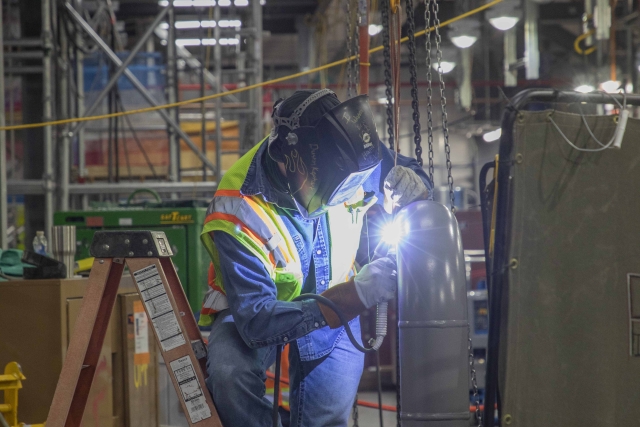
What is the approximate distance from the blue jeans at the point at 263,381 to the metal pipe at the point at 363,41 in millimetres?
1096

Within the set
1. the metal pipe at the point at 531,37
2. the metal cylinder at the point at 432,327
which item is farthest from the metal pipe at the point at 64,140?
the metal pipe at the point at 531,37

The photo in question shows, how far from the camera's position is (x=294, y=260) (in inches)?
112

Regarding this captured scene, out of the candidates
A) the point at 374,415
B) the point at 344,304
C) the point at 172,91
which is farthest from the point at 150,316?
the point at 172,91

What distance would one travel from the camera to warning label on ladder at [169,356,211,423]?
2549mm

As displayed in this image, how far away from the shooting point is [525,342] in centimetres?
239

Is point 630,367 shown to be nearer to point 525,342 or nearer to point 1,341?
point 525,342

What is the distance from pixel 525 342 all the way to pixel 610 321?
304 mm

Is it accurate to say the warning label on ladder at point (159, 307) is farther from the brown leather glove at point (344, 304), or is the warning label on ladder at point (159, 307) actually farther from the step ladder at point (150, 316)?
the brown leather glove at point (344, 304)

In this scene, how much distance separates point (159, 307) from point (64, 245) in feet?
5.80

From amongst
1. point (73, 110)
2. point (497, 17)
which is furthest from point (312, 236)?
point (497, 17)

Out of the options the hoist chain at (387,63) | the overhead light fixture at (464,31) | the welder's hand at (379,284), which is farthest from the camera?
the overhead light fixture at (464,31)

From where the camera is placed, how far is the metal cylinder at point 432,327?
7.27 ft

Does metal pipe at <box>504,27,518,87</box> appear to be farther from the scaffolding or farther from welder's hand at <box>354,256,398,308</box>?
welder's hand at <box>354,256,398,308</box>

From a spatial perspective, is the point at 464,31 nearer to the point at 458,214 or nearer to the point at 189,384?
the point at 458,214
